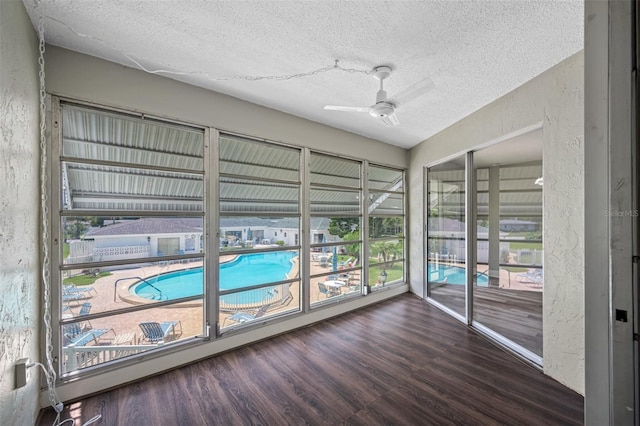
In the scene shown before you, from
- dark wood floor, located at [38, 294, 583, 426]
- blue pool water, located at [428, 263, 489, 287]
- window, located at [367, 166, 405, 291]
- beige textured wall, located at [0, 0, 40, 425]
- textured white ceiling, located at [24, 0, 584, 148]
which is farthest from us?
window, located at [367, 166, 405, 291]

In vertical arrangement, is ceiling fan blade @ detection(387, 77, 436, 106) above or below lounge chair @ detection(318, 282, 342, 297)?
above

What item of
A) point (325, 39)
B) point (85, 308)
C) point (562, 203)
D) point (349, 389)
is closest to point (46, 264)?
point (85, 308)

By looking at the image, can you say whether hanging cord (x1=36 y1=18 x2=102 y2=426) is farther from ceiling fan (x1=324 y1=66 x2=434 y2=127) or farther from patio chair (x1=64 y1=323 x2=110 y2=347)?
ceiling fan (x1=324 y1=66 x2=434 y2=127)

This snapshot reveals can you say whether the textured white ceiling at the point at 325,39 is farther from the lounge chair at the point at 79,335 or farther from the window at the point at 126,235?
the lounge chair at the point at 79,335

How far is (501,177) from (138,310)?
4252 mm

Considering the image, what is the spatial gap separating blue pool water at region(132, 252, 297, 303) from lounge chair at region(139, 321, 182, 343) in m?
0.26

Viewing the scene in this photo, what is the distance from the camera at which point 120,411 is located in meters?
1.96

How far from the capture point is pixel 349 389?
2.20 m

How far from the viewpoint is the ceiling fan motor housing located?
236cm

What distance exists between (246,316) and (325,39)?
2949mm

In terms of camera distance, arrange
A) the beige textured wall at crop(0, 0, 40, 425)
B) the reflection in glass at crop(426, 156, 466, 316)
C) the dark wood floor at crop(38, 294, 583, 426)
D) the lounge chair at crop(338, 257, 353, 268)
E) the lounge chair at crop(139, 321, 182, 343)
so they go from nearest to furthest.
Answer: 1. the beige textured wall at crop(0, 0, 40, 425)
2. the dark wood floor at crop(38, 294, 583, 426)
3. the lounge chair at crop(139, 321, 182, 343)
4. the reflection in glass at crop(426, 156, 466, 316)
5. the lounge chair at crop(338, 257, 353, 268)

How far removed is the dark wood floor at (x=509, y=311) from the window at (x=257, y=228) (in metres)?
2.40

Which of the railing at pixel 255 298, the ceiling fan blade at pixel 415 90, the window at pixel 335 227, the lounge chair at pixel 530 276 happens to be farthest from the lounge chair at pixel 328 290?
the ceiling fan blade at pixel 415 90

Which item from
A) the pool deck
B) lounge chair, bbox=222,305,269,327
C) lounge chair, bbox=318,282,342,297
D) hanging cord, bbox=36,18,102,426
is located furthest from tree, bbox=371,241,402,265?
hanging cord, bbox=36,18,102,426
